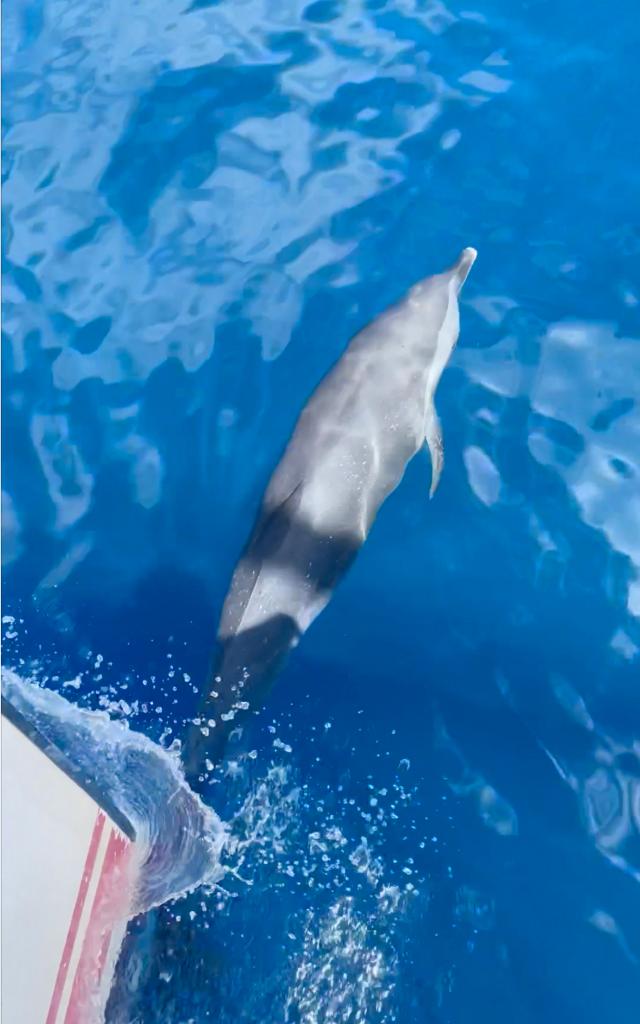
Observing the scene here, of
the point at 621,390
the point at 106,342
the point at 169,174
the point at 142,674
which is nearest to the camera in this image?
the point at 142,674

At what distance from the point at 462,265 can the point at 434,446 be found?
4.40 feet

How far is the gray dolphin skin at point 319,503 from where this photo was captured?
4.66 m

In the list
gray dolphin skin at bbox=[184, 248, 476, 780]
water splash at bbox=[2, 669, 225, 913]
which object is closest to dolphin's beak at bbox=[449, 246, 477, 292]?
gray dolphin skin at bbox=[184, 248, 476, 780]

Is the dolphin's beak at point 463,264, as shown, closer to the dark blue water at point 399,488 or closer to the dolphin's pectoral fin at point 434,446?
the dark blue water at point 399,488

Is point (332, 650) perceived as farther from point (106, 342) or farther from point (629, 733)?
point (106, 342)

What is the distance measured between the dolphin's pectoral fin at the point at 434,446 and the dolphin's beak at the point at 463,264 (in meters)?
1.03

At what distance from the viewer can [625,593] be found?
209 inches

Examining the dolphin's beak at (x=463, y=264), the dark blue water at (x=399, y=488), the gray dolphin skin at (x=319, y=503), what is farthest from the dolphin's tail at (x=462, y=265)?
the gray dolphin skin at (x=319, y=503)

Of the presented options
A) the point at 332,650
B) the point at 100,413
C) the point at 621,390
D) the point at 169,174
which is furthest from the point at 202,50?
A: the point at 332,650

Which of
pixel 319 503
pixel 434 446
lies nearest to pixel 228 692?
pixel 319 503

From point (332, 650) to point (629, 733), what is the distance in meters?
1.58

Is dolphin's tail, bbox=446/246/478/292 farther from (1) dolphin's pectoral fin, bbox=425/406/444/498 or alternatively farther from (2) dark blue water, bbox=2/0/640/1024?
(1) dolphin's pectoral fin, bbox=425/406/444/498

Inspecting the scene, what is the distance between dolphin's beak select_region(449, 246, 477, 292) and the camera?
239 inches

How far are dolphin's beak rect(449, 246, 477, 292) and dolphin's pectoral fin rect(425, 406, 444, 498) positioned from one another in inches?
40.4
